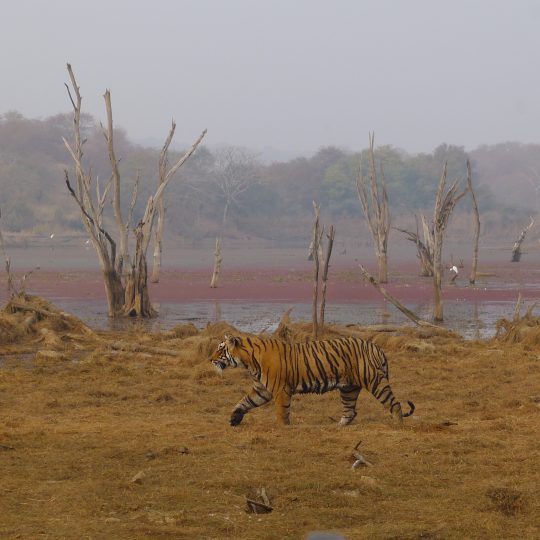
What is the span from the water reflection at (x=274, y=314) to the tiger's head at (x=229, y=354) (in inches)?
483

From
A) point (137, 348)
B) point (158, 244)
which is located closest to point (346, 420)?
point (137, 348)

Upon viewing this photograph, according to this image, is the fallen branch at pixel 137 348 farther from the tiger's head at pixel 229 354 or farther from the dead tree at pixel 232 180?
the dead tree at pixel 232 180

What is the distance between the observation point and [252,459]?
28.7ft

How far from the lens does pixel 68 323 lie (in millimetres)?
20859

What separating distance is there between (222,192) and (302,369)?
308ft

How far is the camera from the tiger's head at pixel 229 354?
10.6 meters

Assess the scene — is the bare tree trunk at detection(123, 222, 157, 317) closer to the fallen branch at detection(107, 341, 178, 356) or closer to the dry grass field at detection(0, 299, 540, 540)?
the fallen branch at detection(107, 341, 178, 356)

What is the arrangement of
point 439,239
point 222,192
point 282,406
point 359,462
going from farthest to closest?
point 222,192 < point 439,239 < point 282,406 < point 359,462

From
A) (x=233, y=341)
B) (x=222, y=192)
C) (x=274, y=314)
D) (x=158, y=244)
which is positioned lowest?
(x=274, y=314)

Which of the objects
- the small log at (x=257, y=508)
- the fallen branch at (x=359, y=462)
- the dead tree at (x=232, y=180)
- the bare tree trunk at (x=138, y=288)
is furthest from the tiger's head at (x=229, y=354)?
the dead tree at (x=232, y=180)

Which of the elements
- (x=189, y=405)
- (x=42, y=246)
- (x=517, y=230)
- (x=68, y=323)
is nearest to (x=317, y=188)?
(x=517, y=230)

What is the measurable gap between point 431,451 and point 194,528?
2.92 m

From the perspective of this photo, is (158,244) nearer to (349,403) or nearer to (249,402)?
(349,403)

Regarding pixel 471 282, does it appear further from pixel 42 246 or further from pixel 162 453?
pixel 42 246
